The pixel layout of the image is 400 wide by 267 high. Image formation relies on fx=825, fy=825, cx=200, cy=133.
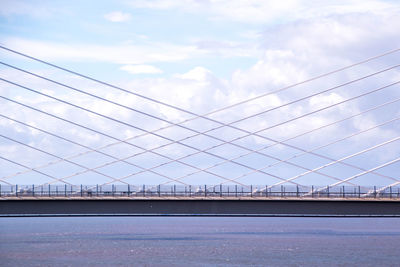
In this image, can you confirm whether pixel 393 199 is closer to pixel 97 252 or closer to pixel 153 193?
pixel 153 193

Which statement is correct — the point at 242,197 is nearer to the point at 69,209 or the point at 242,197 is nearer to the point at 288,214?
the point at 288,214

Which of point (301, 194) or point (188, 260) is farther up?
point (301, 194)

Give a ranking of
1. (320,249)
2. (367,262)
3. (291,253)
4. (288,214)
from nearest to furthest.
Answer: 1. (288,214)
2. (367,262)
3. (291,253)
4. (320,249)

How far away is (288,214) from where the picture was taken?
198 ft

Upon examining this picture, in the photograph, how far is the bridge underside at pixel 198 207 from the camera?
199ft

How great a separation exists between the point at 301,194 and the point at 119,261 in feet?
57.9

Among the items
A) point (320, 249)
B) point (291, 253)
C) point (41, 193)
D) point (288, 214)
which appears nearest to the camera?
point (288, 214)

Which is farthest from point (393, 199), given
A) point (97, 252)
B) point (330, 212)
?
point (97, 252)

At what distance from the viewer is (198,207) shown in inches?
2435

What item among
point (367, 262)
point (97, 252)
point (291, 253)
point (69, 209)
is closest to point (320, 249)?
point (291, 253)

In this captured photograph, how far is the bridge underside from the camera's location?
60.7m

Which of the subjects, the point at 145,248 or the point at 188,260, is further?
the point at 145,248

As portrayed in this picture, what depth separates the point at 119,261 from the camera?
70.0 meters

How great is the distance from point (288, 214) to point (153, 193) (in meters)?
10.8
